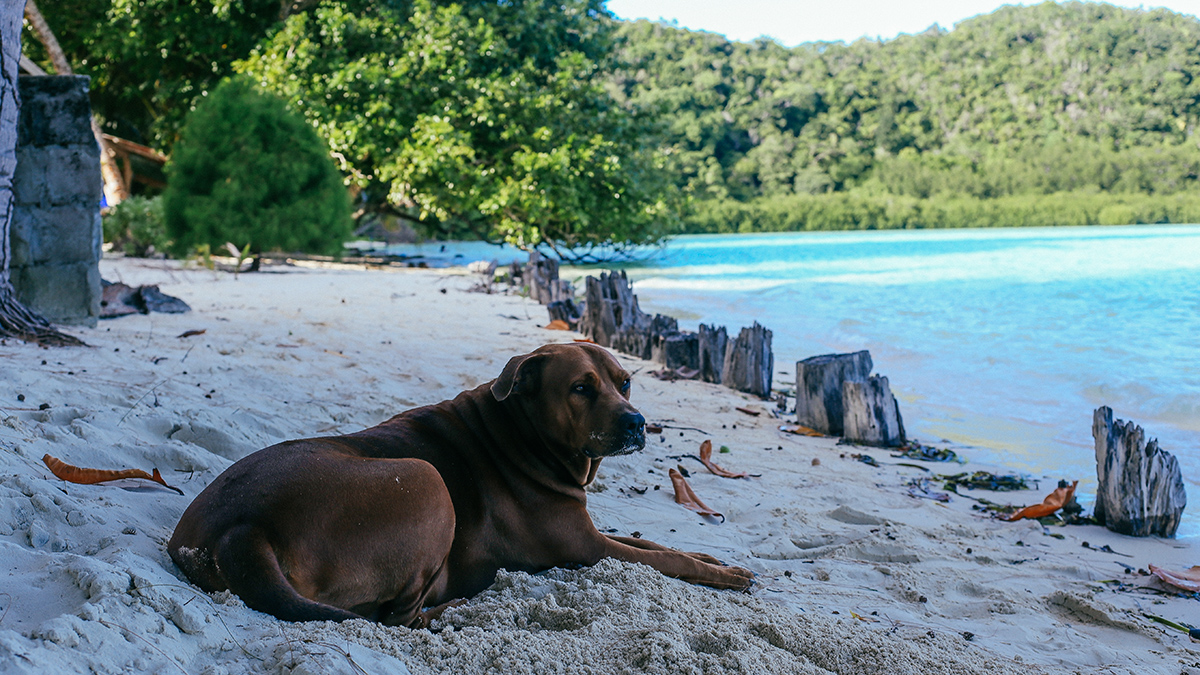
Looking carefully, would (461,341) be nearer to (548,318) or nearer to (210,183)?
(548,318)

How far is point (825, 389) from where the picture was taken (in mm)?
6094

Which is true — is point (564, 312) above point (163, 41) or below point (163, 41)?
below

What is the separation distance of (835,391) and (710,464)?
6.02 ft

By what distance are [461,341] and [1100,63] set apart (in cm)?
7858

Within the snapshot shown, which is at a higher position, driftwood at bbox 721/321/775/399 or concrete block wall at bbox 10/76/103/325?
concrete block wall at bbox 10/76/103/325

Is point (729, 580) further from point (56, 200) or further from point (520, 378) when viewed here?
point (56, 200)

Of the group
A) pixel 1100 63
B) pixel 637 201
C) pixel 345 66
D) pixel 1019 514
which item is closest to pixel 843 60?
pixel 1100 63

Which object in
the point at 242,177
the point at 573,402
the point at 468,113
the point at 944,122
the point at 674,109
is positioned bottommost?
the point at 573,402

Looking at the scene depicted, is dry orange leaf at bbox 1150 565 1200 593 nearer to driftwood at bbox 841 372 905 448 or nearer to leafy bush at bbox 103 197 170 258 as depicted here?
driftwood at bbox 841 372 905 448

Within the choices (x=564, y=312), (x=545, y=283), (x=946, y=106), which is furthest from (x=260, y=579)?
(x=946, y=106)

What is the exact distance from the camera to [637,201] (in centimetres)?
2325

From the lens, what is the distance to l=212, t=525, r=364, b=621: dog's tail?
2129 millimetres

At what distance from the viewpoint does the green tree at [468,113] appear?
19.3 m

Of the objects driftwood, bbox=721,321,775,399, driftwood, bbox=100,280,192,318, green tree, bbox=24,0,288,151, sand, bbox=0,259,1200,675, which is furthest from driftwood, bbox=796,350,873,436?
green tree, bbox=24,0,288,151
